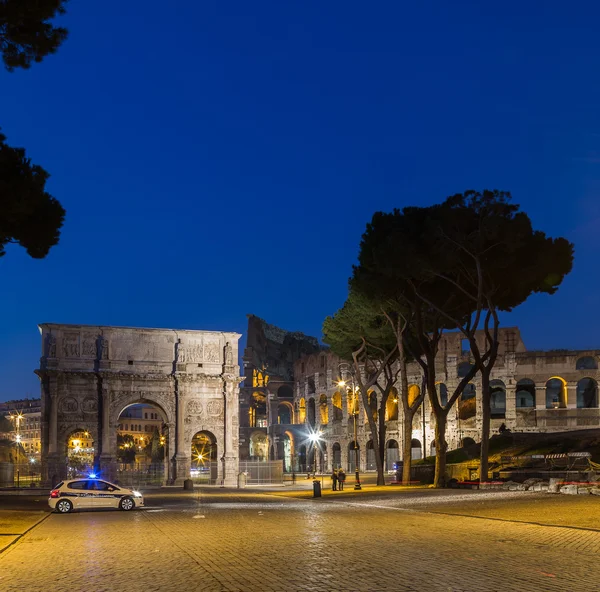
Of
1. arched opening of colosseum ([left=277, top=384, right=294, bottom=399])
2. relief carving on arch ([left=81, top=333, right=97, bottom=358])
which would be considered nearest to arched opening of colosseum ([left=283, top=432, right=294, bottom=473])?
arched opening of colosseum ([left=277, top=384, right=294, bottom=399])

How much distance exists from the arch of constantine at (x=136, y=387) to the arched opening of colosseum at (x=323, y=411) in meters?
26.1

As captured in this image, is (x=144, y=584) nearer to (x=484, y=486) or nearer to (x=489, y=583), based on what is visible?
(x=489, y=583)

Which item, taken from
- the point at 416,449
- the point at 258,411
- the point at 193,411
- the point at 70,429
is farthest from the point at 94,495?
the point at 258,411

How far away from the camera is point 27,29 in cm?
1548

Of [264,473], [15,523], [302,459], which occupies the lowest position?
[302,459]

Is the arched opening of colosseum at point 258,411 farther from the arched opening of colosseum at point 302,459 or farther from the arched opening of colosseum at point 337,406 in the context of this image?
the arched opening of colosseum at point 337,406

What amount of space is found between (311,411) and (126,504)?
54.5 m

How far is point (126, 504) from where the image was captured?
24.1 meters

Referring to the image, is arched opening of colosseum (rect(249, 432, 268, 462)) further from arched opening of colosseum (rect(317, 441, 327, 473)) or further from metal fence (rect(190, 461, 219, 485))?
metal fence (rect(190, 461, 219, 485))

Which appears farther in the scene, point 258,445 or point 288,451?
point 258,445

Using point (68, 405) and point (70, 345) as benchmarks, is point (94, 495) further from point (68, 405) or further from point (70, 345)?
point (70, 345)

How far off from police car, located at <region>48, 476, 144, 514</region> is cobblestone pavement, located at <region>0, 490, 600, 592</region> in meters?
5.01

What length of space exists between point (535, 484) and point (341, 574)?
19.9 meters

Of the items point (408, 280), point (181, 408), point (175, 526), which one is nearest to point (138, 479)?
point (181, 408)
